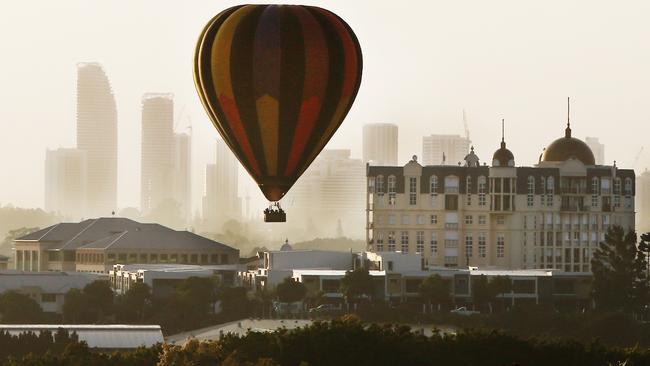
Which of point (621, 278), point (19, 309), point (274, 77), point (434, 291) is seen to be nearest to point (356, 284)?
point (434, 291)

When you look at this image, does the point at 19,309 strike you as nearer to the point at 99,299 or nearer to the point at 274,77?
the point at 99,299

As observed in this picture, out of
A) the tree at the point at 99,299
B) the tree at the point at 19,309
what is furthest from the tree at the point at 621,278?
the tree at the point at 19,309

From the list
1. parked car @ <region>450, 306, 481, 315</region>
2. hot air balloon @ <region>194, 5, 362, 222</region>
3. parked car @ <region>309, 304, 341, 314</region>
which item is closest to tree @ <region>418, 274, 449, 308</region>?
parked car @ <region>450, 306, 481, 315</region>

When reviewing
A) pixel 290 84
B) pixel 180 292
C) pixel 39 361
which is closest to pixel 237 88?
pixel 290 84

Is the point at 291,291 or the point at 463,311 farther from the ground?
the point at 291,291

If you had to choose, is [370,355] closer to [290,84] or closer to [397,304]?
[290,84]
